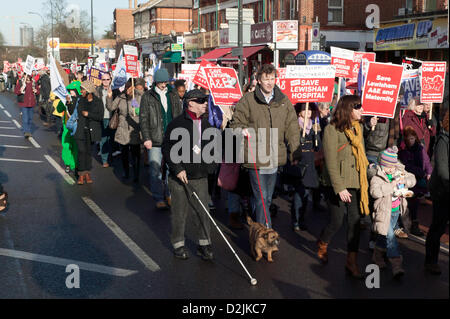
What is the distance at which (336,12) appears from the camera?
30.4m

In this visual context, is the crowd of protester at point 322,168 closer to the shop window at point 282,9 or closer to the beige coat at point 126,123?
the beige coat at point 126,123

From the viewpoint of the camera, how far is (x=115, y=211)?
8.59m

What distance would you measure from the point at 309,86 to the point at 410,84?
3.91 m

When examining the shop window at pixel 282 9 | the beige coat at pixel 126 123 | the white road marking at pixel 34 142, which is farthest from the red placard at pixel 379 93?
the shop window at pixel 282 9

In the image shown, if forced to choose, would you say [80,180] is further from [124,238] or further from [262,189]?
[262,189]

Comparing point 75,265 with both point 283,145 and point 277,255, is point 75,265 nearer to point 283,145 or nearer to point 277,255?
point 277,255

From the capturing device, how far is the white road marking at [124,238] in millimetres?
6179

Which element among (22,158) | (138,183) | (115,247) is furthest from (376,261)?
(22,158)

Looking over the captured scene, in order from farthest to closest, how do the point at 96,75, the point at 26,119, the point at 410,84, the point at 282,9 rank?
the point at 282,9
the point at 26,119
the point at 96,75
the point at 410,84

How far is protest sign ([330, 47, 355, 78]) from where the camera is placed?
12.2 metres

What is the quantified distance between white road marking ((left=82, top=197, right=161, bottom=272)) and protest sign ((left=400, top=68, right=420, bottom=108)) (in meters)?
6.31

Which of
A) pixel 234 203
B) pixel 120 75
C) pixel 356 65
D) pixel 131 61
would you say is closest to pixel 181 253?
pixel 234 203

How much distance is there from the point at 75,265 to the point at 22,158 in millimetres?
8221

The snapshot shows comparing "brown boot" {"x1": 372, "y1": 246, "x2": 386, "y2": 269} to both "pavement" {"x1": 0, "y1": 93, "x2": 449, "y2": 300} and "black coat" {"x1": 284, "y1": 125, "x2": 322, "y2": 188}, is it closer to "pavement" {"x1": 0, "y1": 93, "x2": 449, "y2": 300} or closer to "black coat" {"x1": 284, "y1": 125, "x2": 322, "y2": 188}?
"pavement" {"x1": 0, "y1": 93, "x2": 449, "y2": 300}
